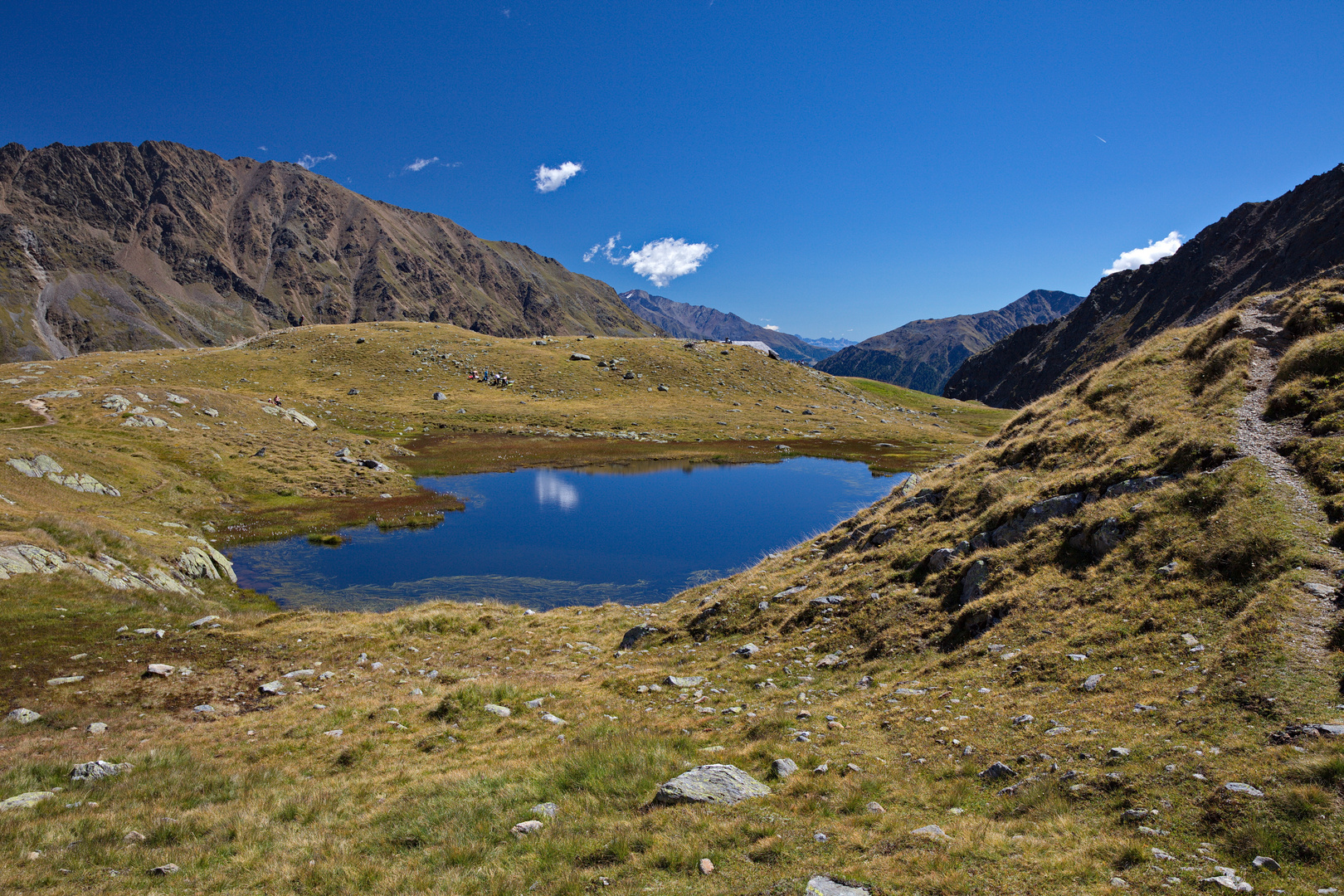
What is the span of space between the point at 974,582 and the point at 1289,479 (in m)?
7.21

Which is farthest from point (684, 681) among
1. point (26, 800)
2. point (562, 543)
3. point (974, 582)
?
point (562, 543)

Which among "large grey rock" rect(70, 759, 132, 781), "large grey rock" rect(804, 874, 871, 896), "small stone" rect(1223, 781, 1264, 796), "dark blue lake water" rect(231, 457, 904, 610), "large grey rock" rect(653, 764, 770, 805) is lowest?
"dark blue lake water" rect(231, 457, 904, 610)

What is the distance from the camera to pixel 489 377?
467ft

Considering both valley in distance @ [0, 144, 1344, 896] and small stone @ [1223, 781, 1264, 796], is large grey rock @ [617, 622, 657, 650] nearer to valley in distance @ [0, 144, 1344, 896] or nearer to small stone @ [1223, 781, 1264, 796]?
valley in distance @ [0, 144, 1344, 896]

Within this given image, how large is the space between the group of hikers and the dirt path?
13407cm

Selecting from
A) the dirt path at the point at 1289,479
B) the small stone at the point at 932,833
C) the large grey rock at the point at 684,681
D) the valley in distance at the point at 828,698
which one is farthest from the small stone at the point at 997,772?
the large grey rock at the point at 684,681

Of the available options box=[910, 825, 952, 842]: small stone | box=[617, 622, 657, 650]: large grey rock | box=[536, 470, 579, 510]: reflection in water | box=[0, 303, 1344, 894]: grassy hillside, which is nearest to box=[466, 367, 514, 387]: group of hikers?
box=[536, 470, 579, 510]: reflection in water

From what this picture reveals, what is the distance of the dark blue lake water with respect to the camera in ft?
127

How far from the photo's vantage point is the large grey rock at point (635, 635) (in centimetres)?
2323

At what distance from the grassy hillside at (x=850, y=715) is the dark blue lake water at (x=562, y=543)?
13.4 metres

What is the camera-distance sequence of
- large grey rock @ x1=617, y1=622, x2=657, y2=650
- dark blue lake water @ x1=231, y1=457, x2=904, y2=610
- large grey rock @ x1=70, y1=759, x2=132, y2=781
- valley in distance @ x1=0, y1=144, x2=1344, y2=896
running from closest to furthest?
1. valley in distance @ x1=0, y1=144, x2=1344, y2=896
2. large grey rock @ x1=70, y1=759, x2=132, y2=781
3. large grey rock @ x1=617, y1=622, x2=657, y2=650
4. dark blue lake water @ x1=231, y1=457, x2=904, y2=610

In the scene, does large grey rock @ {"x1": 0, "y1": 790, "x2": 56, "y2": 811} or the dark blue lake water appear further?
the dark blue lake water

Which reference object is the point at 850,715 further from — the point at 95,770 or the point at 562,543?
the point at 562,543

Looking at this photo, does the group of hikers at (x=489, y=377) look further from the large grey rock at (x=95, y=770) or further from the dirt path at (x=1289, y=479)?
the dirt path at (x=1289, y=479)
